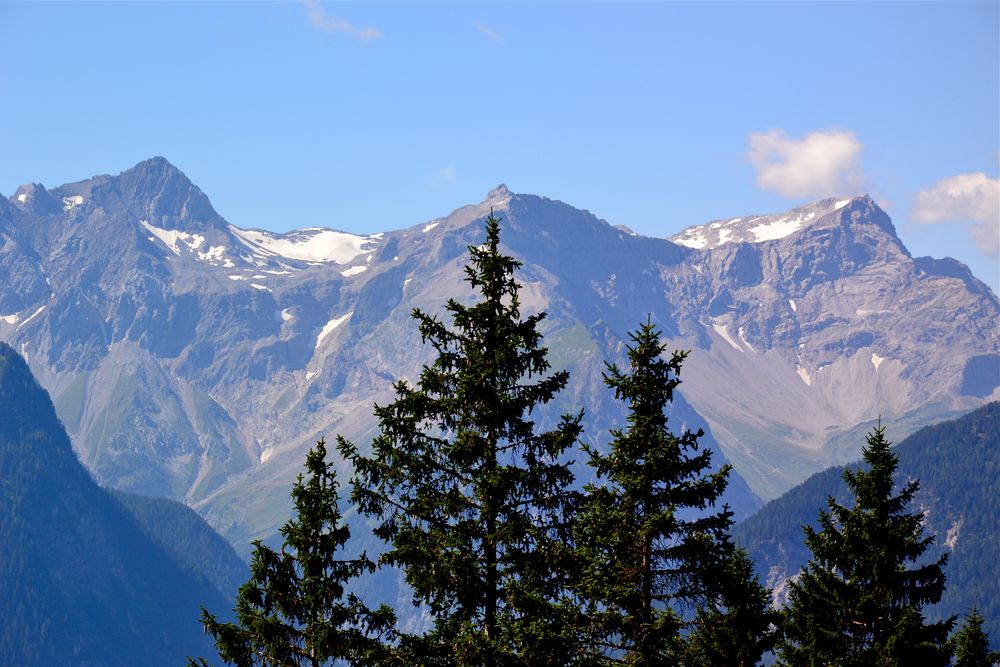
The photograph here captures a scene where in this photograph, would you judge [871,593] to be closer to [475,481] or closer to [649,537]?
[649,537]

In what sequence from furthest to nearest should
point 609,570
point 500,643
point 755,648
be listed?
point 755,648, point 609,570, point 500,643

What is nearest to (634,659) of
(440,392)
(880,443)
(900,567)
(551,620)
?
(551,620)

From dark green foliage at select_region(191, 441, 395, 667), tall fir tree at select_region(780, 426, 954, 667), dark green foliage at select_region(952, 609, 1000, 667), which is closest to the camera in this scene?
dark green foliage at select_region(191, 441, 395, 667)

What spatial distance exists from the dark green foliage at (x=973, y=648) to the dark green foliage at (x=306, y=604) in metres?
15.8

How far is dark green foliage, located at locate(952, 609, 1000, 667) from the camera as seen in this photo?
111 ft

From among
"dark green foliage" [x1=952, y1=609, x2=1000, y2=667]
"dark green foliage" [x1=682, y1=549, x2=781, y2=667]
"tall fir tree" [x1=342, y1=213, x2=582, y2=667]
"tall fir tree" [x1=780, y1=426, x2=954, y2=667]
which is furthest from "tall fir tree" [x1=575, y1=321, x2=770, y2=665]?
"dark green foliage" [x1=952, y1=609, x2=1000, y2=667]

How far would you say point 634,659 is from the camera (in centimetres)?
2780

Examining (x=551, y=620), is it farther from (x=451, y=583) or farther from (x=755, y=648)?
(x=755, y=648)

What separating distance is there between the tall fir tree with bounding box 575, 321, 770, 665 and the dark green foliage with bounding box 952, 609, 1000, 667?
317 inches

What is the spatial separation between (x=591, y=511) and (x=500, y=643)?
382 centimetres

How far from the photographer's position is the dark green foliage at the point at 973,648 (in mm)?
33812

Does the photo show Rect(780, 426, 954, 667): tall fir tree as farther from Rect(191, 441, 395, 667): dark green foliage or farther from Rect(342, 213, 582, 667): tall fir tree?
Rect(191, 441, 395, 667): dark green foliage

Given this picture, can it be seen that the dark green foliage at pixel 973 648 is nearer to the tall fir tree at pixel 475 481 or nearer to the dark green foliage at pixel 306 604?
the tall fir tree at pixel 475 481

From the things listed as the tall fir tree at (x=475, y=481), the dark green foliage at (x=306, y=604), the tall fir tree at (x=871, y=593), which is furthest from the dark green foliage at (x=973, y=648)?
the dark green foliage at (x=306, y=604)
